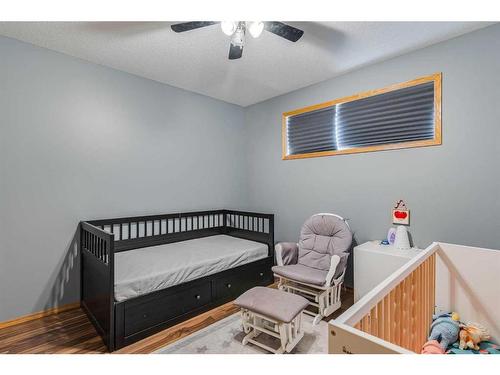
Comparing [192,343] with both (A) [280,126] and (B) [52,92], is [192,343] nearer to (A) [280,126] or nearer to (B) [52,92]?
(B) [52,92]

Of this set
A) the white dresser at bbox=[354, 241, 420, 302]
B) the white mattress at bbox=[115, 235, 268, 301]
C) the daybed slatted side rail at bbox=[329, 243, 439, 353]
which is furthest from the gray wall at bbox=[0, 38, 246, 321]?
the daybed slatted side rail at bbox=[329, 243, 439, 353]

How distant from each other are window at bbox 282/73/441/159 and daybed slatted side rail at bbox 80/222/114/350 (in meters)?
2.47

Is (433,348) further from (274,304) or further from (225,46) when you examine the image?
(225,46)

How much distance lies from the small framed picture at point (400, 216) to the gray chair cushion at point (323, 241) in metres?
0.48

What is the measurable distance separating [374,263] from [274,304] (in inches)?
45.1

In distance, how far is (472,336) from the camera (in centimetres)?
160

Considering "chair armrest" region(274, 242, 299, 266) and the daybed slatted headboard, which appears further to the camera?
the daybed slatted headboard

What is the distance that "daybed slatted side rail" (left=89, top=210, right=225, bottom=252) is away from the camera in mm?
2781

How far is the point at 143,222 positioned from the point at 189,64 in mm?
1854

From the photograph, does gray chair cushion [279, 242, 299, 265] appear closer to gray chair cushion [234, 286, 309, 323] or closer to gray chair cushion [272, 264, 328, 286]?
gray chair cushion [272, 264, 328, 286]

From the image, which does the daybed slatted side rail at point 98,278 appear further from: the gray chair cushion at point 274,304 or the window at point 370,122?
the window at point 370,122

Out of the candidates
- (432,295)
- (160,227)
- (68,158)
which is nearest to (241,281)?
(160,227)
